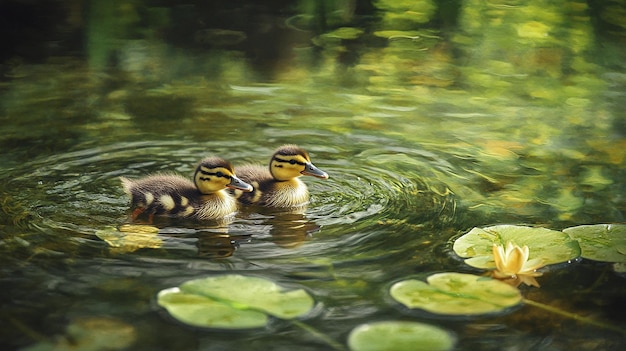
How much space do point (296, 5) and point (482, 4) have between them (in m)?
1.72

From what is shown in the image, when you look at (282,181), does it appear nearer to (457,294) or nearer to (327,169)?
(327,169)

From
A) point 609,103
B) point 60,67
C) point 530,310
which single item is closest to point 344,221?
point 530,310

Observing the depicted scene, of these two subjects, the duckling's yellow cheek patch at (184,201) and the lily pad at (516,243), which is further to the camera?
the duckling's yellow cheek patch at (184,201)

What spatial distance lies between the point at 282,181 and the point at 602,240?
150 centimetres

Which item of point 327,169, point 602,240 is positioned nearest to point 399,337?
point 602,240

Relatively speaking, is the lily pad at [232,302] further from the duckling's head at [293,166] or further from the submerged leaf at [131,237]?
the duckling's head at [293,166]

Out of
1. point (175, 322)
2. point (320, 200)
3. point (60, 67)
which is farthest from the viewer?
point (60, 67)

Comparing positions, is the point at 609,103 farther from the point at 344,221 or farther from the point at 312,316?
the point at 312,316

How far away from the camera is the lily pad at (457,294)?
339 cm

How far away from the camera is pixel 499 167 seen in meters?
5.09

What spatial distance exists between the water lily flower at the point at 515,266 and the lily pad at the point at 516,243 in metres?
0.07

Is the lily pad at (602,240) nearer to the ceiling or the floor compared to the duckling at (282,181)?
nearer to the floor

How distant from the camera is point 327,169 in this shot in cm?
507

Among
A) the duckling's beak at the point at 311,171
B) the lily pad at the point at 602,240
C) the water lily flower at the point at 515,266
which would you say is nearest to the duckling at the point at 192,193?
the duckling's beak at the point at 311,171
